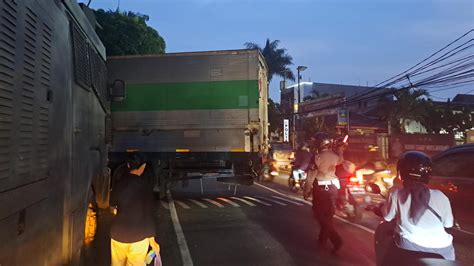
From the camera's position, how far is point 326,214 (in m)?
6.72

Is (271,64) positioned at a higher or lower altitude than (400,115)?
higher

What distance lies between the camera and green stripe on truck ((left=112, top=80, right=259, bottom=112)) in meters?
11.0

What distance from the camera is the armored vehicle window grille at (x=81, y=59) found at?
4.29 metres

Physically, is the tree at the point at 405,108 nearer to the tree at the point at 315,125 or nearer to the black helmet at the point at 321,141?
the tree at the point at 315,125

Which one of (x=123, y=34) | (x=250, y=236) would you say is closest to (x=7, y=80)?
(x=250, y=236)

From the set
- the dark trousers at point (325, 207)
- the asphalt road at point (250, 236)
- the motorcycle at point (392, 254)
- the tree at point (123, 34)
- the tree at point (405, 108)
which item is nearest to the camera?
the motorcycle at point (392, 254)

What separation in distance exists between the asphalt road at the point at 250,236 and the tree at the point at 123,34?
6908 millimetres

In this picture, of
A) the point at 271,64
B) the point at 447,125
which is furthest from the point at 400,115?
the point at 271,64

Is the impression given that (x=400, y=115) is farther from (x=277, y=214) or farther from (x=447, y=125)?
(x=277, y=214)

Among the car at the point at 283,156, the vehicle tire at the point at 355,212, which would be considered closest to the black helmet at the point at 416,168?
the vehicle tire at the point at 355,212

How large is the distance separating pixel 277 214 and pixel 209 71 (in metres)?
3.82

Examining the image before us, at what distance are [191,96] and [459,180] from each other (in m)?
6.54

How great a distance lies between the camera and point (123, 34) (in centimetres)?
1639

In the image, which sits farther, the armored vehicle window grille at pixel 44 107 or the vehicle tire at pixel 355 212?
the vehicle tire at pixel 355 212
